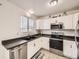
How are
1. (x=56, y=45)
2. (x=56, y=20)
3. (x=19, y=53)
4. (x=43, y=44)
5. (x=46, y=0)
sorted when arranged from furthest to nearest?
(x=43, y=44) → (x=56, y=20) → (x=56, y=45) → (x=46, y=0) → (x=19, y=53)

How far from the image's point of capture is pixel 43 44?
380cm

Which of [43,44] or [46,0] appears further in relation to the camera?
[43,44]

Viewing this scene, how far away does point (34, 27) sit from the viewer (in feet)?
13.7

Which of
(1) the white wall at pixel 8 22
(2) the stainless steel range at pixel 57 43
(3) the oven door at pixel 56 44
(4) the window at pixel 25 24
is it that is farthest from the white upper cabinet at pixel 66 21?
(1) the white wall at pixel 8 22

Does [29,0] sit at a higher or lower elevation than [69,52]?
higher

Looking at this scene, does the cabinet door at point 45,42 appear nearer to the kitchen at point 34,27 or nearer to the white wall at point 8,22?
the kitchen at point 34,27

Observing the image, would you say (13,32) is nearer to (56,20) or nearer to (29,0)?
(29,0)

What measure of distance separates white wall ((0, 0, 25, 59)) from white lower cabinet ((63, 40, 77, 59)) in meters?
2.24

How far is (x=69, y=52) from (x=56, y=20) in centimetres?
169

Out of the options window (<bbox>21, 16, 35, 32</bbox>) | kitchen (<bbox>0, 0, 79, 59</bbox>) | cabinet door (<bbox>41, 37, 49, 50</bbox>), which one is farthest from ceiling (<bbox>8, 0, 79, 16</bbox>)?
cabinet door (<bbox>41, 37, 49, 50</bbox>)

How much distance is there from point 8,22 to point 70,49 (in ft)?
8.93

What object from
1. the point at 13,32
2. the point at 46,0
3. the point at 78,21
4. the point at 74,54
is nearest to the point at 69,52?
the point at 74,54

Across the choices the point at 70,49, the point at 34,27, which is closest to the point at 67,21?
the point at 70,49

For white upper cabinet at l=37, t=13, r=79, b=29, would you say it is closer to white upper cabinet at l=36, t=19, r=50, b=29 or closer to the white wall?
white upper cabinet at l=36, t=19, r=50, b=29
